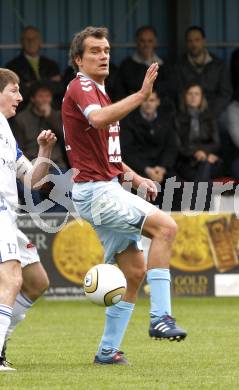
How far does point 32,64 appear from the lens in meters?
16.4

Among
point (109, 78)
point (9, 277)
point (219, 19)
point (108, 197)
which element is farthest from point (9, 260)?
point (219, 19)

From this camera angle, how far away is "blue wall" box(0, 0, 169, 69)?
17.7 meters

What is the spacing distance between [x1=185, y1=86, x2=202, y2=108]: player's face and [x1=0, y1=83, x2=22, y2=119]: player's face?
26.4 feet

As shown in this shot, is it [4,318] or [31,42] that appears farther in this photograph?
[31,42]

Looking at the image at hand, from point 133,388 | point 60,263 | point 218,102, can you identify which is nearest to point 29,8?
point 218,102

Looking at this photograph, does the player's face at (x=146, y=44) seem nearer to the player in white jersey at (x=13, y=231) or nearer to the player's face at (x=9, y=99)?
the player in white jersey at (x=13, y=231)

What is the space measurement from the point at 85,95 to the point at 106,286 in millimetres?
1200

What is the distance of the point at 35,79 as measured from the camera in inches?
640

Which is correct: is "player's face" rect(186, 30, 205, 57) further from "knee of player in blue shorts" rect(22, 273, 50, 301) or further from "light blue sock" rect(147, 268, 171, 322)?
"light blue sock" rect(147, 268, 171, 322)

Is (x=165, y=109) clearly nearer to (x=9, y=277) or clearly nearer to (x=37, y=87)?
(x=37, y=87)

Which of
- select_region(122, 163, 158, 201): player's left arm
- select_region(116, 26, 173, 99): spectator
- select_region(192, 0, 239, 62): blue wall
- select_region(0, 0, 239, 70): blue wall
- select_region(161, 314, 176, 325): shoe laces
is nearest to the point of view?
select_region(161, 314, 176, 325): shoe laces

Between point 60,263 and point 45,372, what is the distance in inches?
252

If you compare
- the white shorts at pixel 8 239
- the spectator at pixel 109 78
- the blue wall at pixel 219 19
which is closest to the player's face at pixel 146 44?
the spectator at pixel 109 78

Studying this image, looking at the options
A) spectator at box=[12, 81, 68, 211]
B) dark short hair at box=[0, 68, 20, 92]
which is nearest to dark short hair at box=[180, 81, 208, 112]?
spectator at box=[12, 81, 68, 211]
